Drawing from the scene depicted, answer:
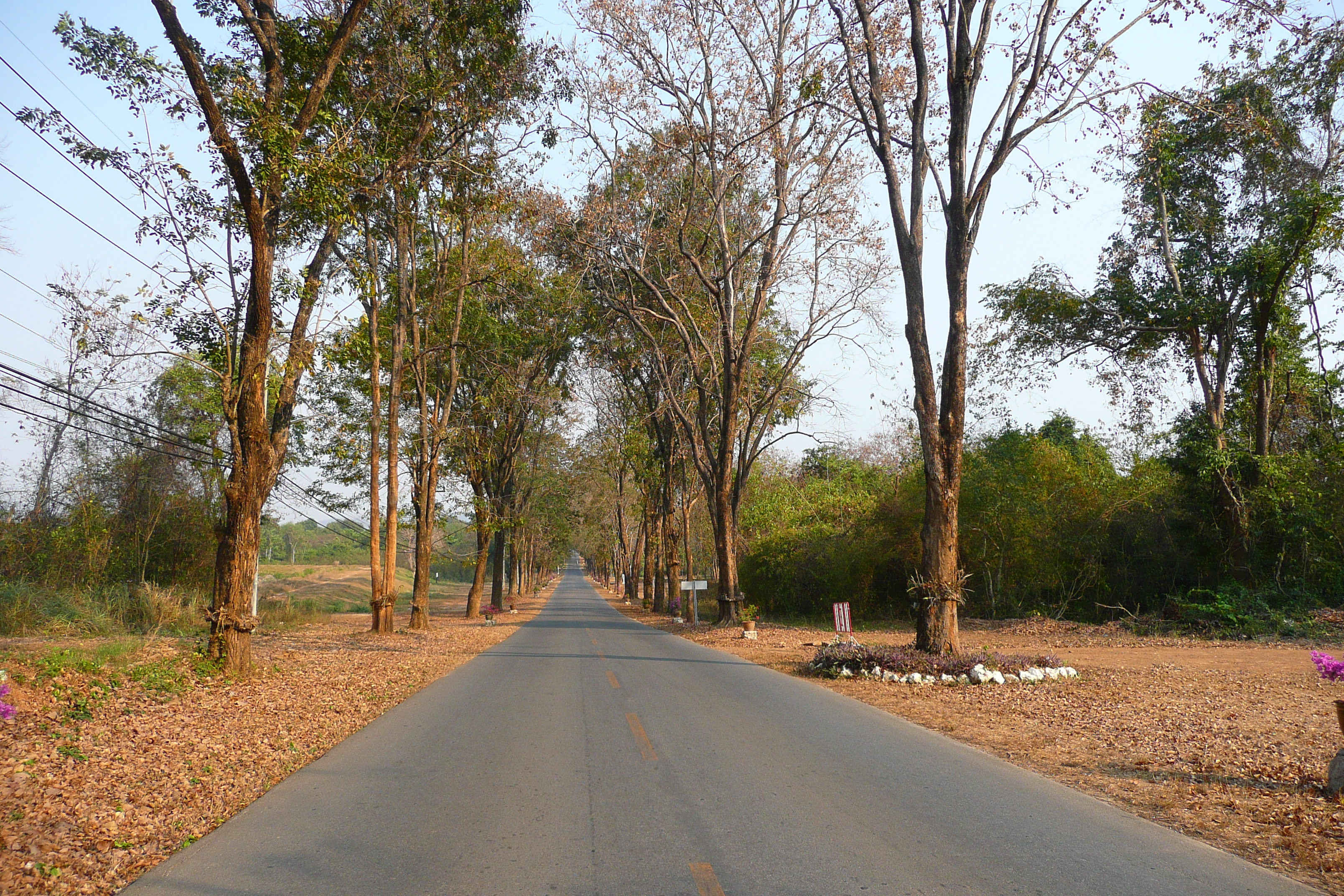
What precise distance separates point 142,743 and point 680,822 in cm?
533

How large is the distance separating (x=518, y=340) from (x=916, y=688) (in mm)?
17132

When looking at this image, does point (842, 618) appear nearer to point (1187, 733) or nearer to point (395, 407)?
point (1187, 733)

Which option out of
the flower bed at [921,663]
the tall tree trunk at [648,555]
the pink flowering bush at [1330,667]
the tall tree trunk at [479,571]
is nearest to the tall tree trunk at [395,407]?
the tall tree trunk at [479,571]

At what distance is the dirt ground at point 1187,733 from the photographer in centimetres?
543

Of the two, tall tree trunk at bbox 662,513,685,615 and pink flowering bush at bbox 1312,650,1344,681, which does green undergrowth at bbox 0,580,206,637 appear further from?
pink flowering bush at bbox 1312,650,1344,681

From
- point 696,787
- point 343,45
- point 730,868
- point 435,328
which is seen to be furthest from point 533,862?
point 435,328

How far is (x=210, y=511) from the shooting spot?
28828 mm

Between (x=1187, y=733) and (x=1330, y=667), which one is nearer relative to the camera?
(x=1330, y=667)

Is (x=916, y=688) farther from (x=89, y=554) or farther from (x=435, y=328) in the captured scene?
(x=89, y=554)

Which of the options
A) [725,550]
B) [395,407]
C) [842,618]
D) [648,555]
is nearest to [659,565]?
[648,555]

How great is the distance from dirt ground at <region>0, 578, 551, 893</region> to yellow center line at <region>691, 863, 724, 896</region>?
3.16m

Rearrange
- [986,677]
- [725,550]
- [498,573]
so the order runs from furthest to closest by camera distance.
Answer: [498,573] → [725,550] → [986,677]

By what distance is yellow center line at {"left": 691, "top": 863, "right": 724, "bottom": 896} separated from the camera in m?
4.23

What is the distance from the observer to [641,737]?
27.7 feet
